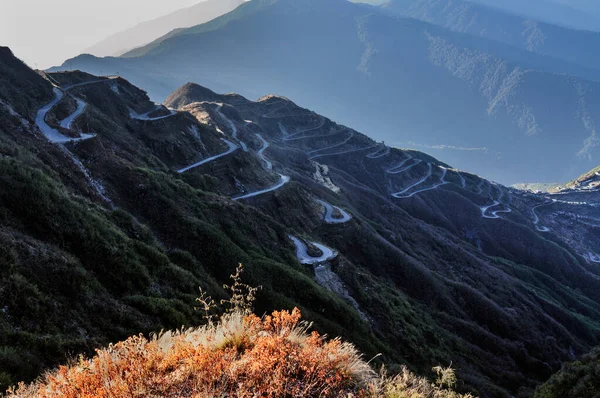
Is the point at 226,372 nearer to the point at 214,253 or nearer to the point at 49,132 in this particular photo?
the point at 214,253

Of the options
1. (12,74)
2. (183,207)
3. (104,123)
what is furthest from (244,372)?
(12,74)

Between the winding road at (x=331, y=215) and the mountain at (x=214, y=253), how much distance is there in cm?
37

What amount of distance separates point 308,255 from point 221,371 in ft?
119

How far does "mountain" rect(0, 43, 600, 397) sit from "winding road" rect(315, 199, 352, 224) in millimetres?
373

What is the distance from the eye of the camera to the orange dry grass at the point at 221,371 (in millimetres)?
5176

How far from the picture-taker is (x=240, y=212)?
39.8 meters

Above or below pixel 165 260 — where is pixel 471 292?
below

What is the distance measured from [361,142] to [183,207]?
4286 inches

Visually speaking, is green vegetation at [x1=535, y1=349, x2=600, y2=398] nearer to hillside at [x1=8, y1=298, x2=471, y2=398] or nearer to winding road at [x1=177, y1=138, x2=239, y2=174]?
hillside at [x1=8, y1=298, x2=471, y2=398]

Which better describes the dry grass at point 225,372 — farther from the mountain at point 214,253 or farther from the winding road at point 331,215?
the winding road at point 331,215

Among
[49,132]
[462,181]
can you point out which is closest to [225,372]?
[49,132]

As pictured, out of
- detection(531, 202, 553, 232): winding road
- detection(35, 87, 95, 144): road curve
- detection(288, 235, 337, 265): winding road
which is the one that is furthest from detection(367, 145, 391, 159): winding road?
detection(35, 87, 95, 144): road curve

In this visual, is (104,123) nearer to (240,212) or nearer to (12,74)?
(12,74)

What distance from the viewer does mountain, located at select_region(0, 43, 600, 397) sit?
43.2 ft
